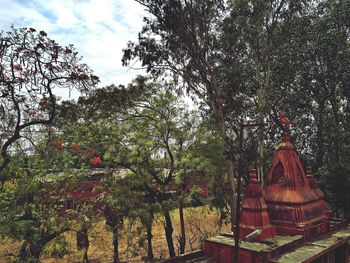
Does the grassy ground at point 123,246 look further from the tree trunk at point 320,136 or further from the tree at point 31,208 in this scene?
the tree trunk at point 320,136

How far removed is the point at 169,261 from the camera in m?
12.3

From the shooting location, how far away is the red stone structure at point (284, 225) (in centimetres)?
1210

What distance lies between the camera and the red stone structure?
12.1 metres

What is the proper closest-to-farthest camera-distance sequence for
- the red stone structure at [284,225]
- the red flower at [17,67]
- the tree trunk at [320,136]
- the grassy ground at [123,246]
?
the red flower at [17,67]
the red stone structure at [284,225]
the grassy ground at [123,246]
the tree trunk at [320,136]

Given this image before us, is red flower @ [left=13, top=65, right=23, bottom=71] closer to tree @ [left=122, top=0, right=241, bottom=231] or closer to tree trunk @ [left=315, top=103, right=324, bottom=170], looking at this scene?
tree @ [left=122, top=0, right=241, bottom=231]

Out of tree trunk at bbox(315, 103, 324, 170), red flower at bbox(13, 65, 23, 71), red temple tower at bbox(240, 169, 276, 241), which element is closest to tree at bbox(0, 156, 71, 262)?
red flower at bbox(13, 65, 23, 71)

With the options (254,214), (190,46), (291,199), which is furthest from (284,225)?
(190,46)

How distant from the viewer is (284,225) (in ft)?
46.3

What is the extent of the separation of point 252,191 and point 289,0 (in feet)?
38.6

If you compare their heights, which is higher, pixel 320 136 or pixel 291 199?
pixel 320 136

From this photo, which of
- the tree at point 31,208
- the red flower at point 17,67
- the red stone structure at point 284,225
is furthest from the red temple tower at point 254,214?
the red flower at point 17,67

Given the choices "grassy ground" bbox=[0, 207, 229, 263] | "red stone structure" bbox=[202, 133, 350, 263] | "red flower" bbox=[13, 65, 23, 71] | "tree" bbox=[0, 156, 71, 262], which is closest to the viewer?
"red flower" bbox=[13, 65, 23, 71]

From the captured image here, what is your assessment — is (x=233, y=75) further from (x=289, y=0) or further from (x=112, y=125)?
(x=112, y=125)

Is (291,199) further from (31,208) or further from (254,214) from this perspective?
(31,208)
